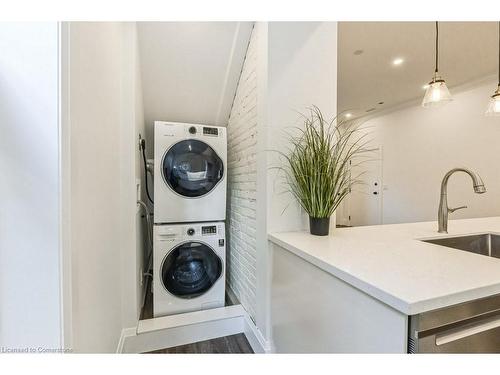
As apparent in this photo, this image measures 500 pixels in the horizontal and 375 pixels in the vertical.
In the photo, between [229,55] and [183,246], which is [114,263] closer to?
[183,246]

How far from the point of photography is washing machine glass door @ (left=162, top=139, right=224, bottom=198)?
1908mm

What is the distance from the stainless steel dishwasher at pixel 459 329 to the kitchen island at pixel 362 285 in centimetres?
3

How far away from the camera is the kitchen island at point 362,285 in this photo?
0.64 metres

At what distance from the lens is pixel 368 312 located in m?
0.71

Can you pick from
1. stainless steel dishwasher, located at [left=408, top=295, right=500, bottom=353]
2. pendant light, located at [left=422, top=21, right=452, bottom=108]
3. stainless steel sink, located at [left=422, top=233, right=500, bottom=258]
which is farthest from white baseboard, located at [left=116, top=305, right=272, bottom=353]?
pendant light, located at [left=422, top=21, right=452, bottom=108]

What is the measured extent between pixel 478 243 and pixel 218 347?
1811mm

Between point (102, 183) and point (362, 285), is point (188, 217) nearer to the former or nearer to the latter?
point (102, 183)

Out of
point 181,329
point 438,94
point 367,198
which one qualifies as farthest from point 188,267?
point 367,198

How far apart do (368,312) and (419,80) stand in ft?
13.5

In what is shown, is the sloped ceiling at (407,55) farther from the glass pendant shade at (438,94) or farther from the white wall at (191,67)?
the white wall at (191,67)

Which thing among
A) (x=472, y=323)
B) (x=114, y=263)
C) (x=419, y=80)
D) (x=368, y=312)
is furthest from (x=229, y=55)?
(x=419, y=80)

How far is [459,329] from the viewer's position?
2.20 ft

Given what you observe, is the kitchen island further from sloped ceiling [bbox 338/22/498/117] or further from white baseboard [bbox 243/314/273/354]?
sloped ceiling [bbox 338/22/498/117]
